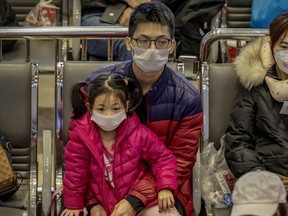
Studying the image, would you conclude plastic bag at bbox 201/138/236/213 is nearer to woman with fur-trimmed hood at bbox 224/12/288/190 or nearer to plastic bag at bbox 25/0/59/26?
woman with fur-trimmed hood at bbox 224/12/288/190

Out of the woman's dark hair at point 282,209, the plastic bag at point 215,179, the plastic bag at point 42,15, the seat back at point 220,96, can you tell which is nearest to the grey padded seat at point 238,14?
the plastic bag at point 42,15

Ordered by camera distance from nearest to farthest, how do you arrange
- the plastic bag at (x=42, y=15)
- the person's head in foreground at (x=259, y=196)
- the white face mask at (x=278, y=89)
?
1. the person's head in foreground at (x=259, y=196)
2. the white face mask at (x=278, y=89)
3. the plastic bag at (x=42, y=15)

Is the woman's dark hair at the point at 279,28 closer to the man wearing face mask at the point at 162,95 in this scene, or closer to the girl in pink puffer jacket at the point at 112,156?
the man wearing face mask at the point at 162,95

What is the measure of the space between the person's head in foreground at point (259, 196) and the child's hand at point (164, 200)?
35.4 inches

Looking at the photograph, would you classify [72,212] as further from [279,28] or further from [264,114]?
[279,28]

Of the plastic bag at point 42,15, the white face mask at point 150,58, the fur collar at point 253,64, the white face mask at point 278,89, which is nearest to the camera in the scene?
the white face mask at point 150,58

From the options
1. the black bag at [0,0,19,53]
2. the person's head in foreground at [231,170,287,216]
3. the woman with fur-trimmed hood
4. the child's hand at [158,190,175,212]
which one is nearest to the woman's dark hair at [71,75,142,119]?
the child's hand at [158,190,175,212]

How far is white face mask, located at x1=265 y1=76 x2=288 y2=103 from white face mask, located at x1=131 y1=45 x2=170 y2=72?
486 mm

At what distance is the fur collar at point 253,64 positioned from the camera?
3449mm

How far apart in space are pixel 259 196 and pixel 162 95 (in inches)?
45.0

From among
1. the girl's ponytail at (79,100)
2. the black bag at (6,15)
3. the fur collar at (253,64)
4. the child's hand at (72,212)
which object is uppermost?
the black bag at (6,15)

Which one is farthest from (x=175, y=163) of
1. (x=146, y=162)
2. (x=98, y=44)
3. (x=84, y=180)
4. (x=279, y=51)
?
(x=98, y=44)

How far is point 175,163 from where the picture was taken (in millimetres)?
3277

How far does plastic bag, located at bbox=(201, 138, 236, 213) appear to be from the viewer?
3412 millimetres
